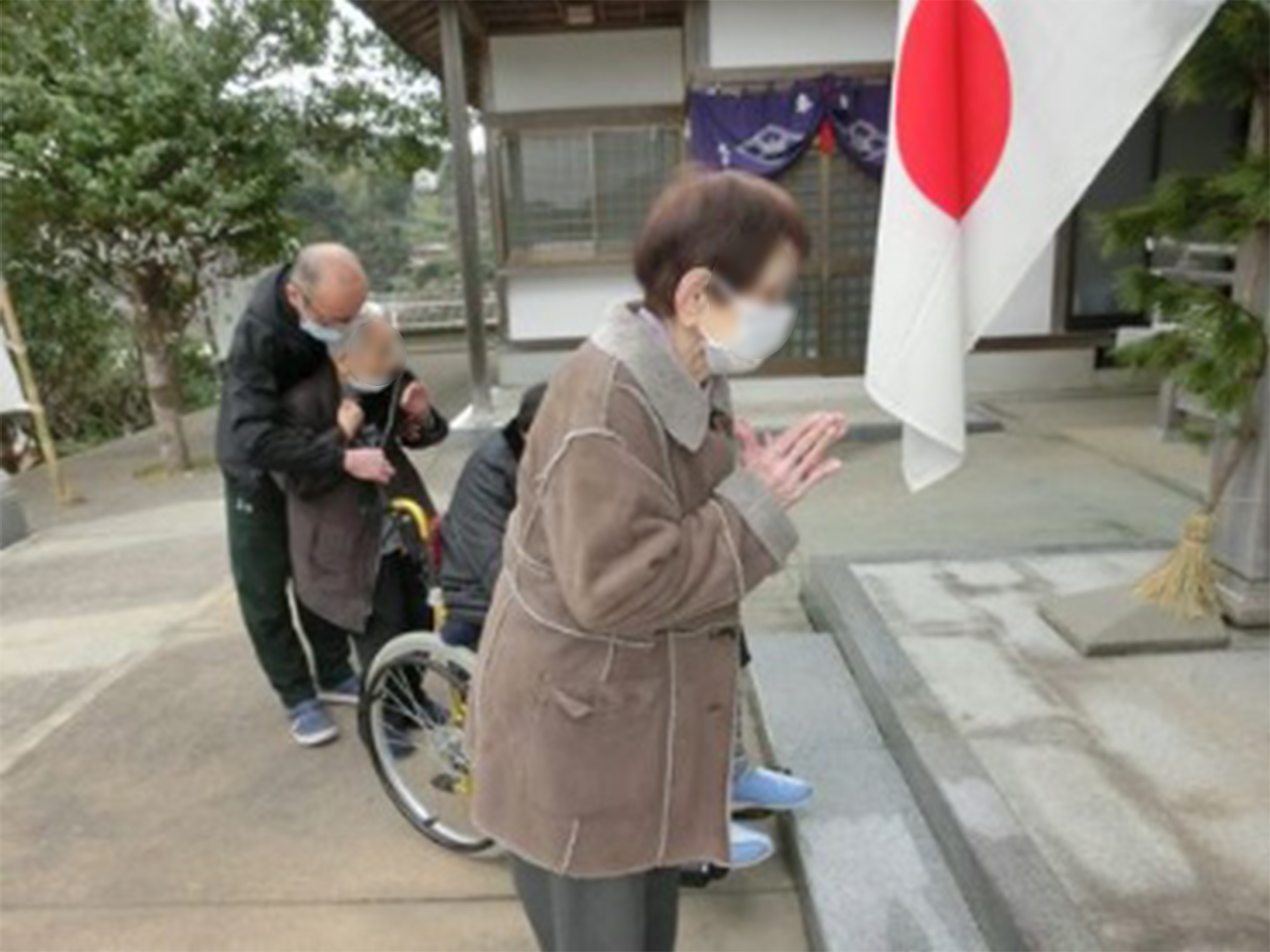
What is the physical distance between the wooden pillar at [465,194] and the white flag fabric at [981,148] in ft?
18.6

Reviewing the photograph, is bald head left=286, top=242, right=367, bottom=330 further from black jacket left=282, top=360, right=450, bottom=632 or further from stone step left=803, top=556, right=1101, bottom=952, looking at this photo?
stone step left=803, top=556, right=1101, bottom=952

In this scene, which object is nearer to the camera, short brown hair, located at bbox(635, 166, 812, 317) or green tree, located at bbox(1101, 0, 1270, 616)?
short brown hair, located at bbox(635, 166, 812, 317)

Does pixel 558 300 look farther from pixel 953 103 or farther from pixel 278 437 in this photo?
pixel 953 103

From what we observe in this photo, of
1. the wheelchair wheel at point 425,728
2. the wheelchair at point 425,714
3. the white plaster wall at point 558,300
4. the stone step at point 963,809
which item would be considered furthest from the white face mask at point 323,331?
the white plaster wall at point 558,300

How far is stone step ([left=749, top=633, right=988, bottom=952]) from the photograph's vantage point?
2045 mm

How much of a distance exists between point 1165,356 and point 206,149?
6532mm

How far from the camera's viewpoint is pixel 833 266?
24.6 feet

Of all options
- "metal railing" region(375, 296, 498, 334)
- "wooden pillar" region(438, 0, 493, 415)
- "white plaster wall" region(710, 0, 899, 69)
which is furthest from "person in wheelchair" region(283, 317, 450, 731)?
"metal railing" region(375, 296, 498, 334)

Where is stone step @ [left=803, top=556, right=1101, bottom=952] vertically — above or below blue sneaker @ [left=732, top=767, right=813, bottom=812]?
above

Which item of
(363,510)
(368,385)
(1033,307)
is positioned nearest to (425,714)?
(363,510)

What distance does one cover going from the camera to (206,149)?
23.1ft

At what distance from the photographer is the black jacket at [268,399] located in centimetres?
263

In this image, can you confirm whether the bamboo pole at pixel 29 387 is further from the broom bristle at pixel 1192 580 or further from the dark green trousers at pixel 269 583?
the broom bristle at pixel 1192 580

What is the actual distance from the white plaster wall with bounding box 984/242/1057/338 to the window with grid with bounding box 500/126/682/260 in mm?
2884
